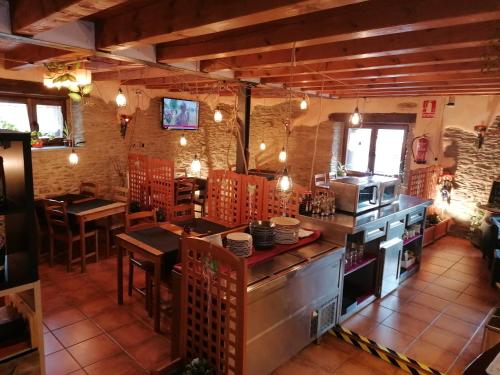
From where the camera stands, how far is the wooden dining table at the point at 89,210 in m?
4.78

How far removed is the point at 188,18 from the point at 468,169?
6.38m

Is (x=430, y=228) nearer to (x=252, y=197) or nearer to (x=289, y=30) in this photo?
(x=252, y=197)

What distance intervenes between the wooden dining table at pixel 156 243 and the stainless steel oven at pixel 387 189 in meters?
1.95

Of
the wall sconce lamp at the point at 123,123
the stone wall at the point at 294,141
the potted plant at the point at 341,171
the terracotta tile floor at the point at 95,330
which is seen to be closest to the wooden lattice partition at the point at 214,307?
the terracotta tile floor at the point at 95,330

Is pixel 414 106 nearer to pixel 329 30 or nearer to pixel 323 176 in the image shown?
pixel 323 176

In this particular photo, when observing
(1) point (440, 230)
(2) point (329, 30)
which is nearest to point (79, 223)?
(2) point (329, 30)

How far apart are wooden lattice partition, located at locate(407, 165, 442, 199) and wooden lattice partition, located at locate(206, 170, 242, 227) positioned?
3.39m

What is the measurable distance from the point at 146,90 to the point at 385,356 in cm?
692

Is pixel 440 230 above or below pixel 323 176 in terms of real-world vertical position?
below

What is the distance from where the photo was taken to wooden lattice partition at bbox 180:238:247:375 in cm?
225

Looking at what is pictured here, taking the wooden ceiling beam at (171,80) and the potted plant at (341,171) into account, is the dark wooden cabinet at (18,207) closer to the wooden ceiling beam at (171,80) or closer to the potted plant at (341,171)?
the wooden ceiling beam at (171,80)

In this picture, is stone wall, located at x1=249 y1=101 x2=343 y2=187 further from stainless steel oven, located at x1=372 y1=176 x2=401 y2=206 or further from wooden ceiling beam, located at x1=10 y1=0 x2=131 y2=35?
wooden ceiling beam, located at x1=10 y1=0 x2=131 y2=35

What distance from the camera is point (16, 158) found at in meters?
2.13

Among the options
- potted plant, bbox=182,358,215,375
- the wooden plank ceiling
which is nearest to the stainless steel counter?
potted plant, bbox=182,358,215,375
